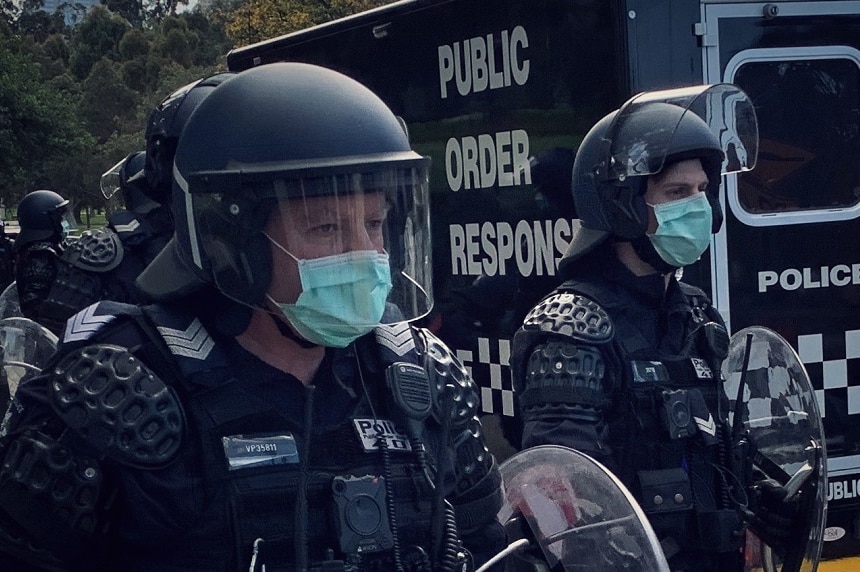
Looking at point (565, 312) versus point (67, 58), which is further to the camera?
point (67, 58)

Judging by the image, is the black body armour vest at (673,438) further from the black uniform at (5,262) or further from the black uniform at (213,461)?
the black uniform at (5,262)

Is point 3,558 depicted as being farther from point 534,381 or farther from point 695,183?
point 695,183

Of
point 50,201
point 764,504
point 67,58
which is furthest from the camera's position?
point 67,58

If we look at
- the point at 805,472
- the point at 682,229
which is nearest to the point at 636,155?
the point at 682,229

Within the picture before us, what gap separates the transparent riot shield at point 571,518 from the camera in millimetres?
2414

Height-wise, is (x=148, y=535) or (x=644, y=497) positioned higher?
(x=148, y=535)

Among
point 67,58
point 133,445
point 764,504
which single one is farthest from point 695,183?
point 67,58

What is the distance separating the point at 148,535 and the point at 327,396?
0.41m

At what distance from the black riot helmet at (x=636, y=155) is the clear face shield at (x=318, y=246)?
56.3 inches

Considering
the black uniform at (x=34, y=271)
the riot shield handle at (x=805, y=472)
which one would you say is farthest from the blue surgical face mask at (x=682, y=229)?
the black uniform at (x=34, y=271)

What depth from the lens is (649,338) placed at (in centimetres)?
333

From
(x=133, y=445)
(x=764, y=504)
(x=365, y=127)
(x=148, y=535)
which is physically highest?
(x=365, y=127)

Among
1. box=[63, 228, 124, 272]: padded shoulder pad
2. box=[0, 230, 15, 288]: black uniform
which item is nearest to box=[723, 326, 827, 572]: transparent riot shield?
box=[63, 228, 124, 272]: padded shoulder pad

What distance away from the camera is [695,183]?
350 centimetres
